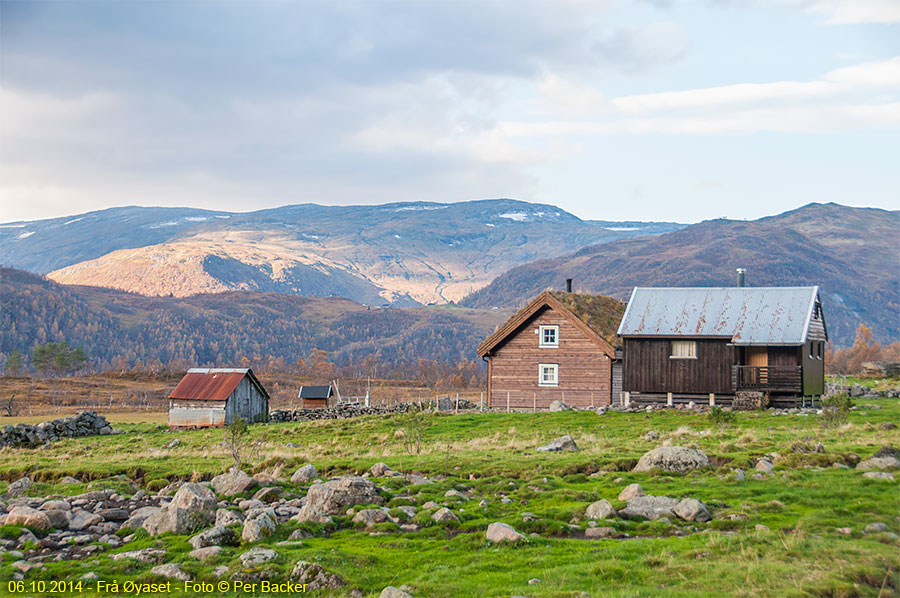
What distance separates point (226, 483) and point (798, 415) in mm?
26156

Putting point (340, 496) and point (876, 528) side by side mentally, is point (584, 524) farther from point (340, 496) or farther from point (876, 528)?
point (340, 496)

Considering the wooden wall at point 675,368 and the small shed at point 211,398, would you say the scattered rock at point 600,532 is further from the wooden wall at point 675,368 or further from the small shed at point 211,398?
the small shed at point 211,398

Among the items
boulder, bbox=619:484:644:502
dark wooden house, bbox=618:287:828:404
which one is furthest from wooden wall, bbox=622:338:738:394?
boulder, bbox=619:484:644:502

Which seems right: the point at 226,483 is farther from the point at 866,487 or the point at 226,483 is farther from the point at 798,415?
the point at 798,415

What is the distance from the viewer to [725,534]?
47.7 ft

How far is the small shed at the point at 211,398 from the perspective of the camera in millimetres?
54344

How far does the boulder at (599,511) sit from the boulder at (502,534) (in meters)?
2.04

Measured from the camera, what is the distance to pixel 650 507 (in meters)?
16.4

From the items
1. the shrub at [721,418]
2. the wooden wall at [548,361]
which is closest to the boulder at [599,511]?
the shrub at [721,418]

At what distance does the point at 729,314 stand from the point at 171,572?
36731 mm

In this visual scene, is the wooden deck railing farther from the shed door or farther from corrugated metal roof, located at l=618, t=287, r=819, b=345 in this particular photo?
corrugated metal roof, located at l=618, t=287, r=819, b=345

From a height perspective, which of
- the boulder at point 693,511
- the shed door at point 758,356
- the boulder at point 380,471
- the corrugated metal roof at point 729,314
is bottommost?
the boulder at point 380,471

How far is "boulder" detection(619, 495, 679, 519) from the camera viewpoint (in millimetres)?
16125

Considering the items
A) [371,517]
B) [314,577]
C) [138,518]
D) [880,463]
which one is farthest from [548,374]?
[314,577]
